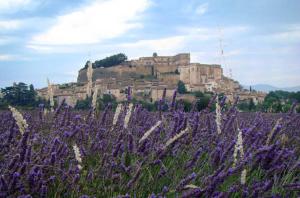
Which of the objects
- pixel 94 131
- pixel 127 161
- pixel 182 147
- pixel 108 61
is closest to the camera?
pixel 127 161

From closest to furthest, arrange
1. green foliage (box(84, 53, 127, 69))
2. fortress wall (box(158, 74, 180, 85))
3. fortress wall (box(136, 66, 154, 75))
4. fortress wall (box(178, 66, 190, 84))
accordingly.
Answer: fortress wall (box(178, 66, 190, 84)) → fortress wall (box(158, 74, 180, 85)) → fortress wall (box(136, 66, 154, 75)) → green foliage (box(84, 53, 127, 69))

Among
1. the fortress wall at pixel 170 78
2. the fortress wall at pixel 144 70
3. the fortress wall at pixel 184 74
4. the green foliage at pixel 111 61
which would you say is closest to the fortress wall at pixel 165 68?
the fortress wall at pixel 144 70

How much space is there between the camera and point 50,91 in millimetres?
2994

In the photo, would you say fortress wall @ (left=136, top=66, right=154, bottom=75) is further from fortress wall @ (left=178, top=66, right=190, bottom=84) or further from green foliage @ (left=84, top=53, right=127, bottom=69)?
green foliage @ (left=84, top=53, right=127, bottom=69)

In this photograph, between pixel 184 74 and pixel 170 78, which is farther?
pixel 170 78

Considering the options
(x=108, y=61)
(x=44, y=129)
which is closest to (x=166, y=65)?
(x=108, y=61)

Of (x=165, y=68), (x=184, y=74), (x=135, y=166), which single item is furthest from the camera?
(x=165, y=68)

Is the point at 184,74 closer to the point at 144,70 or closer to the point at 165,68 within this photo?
the point at 165,68

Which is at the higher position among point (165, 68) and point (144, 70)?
point (165, 68)

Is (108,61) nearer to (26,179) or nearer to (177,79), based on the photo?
(177,79)

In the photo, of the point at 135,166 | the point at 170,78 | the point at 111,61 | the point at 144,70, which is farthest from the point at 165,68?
the point at 135,166

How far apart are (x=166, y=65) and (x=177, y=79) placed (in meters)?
5.94

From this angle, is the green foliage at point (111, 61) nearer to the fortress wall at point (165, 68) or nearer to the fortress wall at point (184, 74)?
the fortress wall at point (165, 68)

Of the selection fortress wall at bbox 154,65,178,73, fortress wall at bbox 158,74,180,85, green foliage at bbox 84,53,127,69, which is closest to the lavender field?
fortress wall at bbox 158,74,180,85
